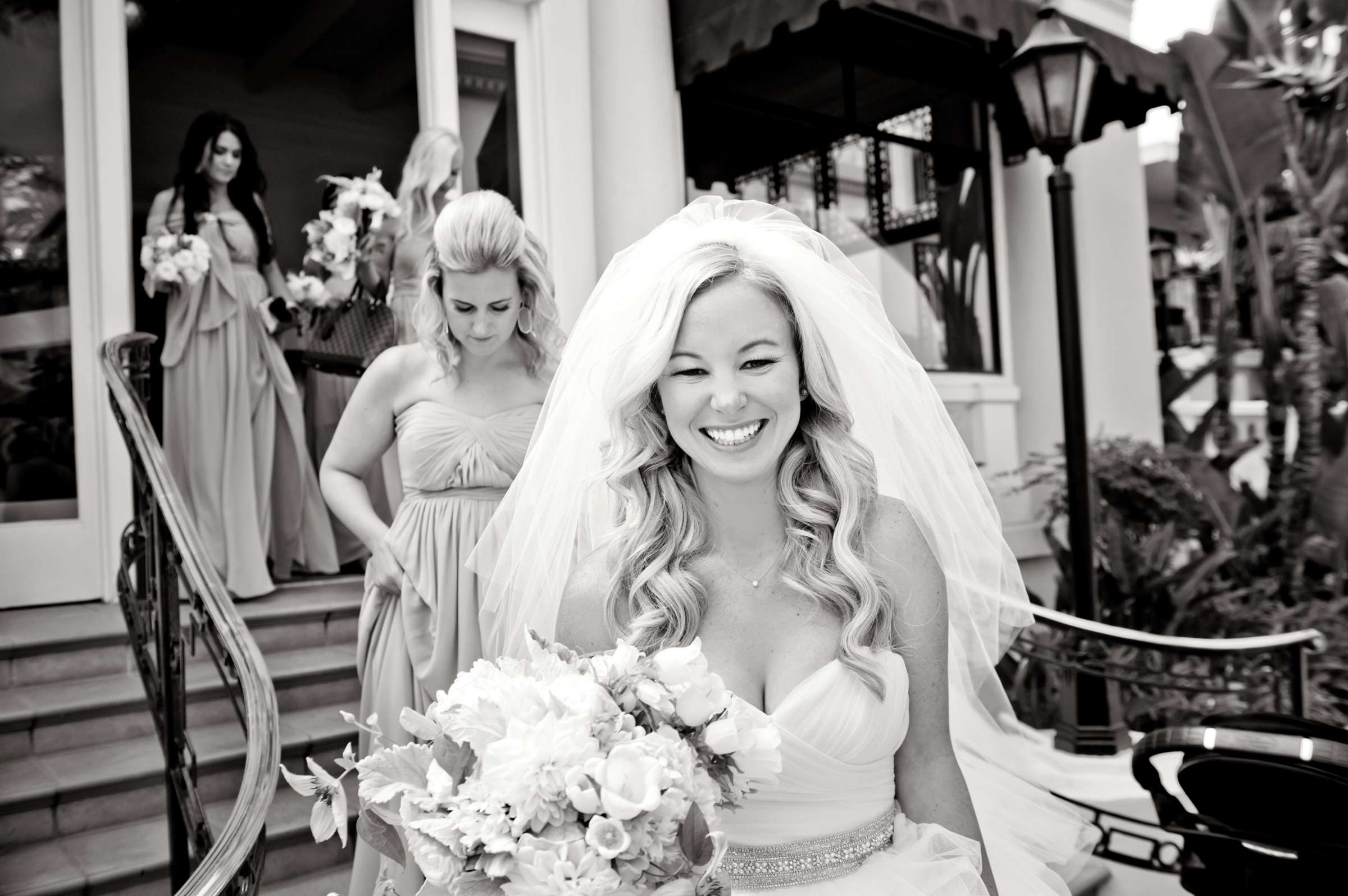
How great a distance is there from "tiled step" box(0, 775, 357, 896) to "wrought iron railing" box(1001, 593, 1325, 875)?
2.79 meters

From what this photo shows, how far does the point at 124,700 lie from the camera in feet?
13.5

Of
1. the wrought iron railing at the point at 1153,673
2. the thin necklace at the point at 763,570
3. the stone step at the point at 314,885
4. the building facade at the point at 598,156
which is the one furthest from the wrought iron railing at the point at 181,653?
the wrought iron railing at the point at 1153,673

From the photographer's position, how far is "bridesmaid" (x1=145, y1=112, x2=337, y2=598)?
215 inches

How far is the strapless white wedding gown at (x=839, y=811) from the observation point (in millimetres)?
1898

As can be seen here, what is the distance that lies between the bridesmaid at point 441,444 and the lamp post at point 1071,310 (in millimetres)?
3382

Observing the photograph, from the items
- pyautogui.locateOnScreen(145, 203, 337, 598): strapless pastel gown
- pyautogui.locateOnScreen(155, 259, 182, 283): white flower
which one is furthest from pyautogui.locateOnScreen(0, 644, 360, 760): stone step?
pyautogui.locateOnScreen(155, 259, 182, 283): white flower

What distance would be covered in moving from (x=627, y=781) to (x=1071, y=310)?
4.88 m

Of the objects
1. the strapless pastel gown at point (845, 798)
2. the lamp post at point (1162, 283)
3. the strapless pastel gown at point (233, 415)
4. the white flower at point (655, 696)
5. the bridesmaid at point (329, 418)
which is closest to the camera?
the white flower at point (655, 696)

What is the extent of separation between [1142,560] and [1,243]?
7.27m

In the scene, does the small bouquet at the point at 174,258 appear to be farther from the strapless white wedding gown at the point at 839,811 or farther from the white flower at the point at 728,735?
the white flower at the point at 728,735

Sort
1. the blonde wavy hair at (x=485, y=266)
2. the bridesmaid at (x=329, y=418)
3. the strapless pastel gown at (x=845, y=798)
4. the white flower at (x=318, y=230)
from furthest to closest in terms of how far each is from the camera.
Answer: the bridesmaid at (x=329, y=418)
the white flower at (x=318, y=230)
the blonde wavy hair at (x=485, y=266)
the strapless pastel gown at (x=845, y=798)

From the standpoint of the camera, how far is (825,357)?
2117 millimetres

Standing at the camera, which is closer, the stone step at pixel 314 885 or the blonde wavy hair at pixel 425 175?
the stone step at pixel 314 885

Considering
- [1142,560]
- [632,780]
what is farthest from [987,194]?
[632,780]
